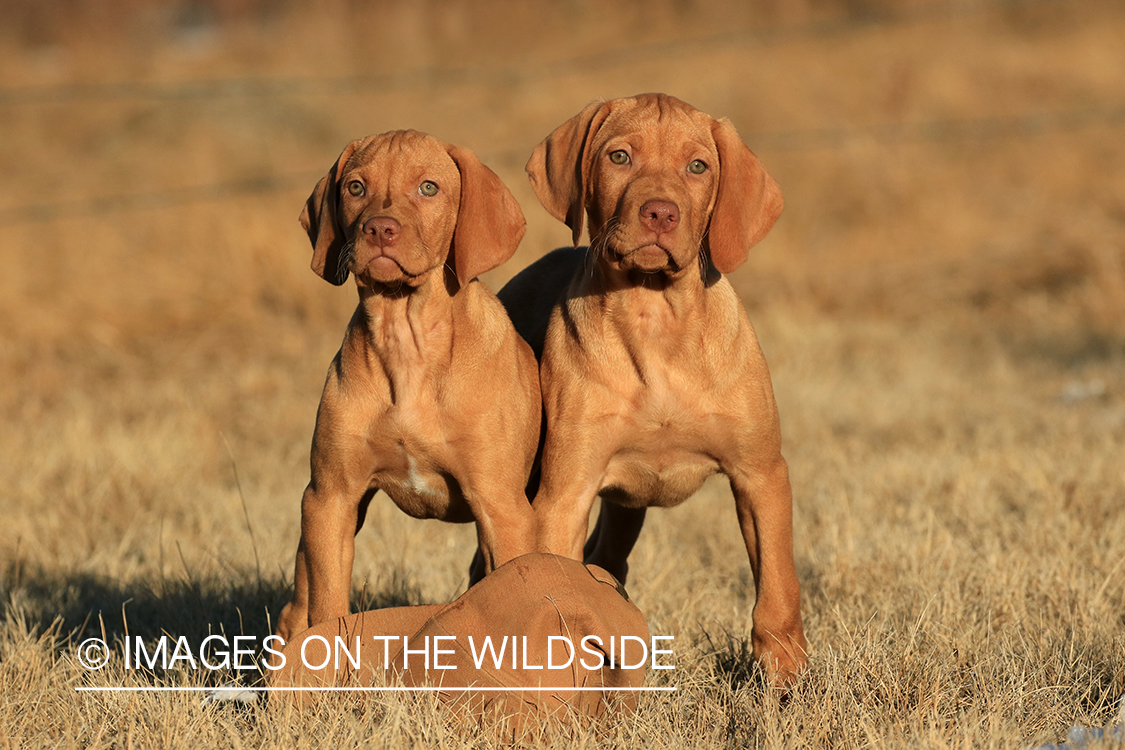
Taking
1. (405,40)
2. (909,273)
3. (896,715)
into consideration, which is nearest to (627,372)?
(896,715)

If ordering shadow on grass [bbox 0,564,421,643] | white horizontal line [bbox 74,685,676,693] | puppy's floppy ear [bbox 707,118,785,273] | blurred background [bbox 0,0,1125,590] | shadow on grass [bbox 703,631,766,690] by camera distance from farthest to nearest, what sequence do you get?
blurred background [bbox 0,0,1125,590]
shadow on grass [bbox 0,564,421,643]
puppy's floppy ear [bbox 707,118,785,273]
shadow on grass [bbox 703,631,766,690]
white horizontal line [bbox 74,685,676,693]

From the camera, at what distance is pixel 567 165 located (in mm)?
4266

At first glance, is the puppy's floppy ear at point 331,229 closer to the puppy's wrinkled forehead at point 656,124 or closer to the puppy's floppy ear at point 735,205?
the puppy's wrinkled forehead at point 656,124

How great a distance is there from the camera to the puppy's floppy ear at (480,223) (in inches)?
157

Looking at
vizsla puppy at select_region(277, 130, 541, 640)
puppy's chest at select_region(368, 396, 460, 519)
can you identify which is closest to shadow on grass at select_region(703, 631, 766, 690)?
vizsla puppy at select_region(277, 130, 541, 640)

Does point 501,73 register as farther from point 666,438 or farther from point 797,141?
point 666,438

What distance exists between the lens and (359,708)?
364 cm

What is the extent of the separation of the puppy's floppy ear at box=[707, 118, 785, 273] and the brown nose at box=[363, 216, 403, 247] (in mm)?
1102

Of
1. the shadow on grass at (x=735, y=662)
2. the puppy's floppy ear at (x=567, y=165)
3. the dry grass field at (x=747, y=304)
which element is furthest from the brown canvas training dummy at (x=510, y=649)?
the puppy's floppy ear at (x=567, y=165)

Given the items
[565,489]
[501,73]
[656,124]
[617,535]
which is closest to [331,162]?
[501,73]

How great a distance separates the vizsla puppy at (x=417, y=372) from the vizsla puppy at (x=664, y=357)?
0.20 meters

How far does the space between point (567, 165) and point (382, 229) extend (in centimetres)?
84

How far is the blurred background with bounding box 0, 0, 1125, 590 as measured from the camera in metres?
8.30

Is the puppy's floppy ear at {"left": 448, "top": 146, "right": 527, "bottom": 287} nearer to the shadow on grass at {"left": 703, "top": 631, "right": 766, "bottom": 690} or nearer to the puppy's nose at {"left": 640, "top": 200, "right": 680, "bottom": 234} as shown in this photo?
the puppy's nose at {"left": 640, "top": 200, "right": 680, "bottom": 234}
